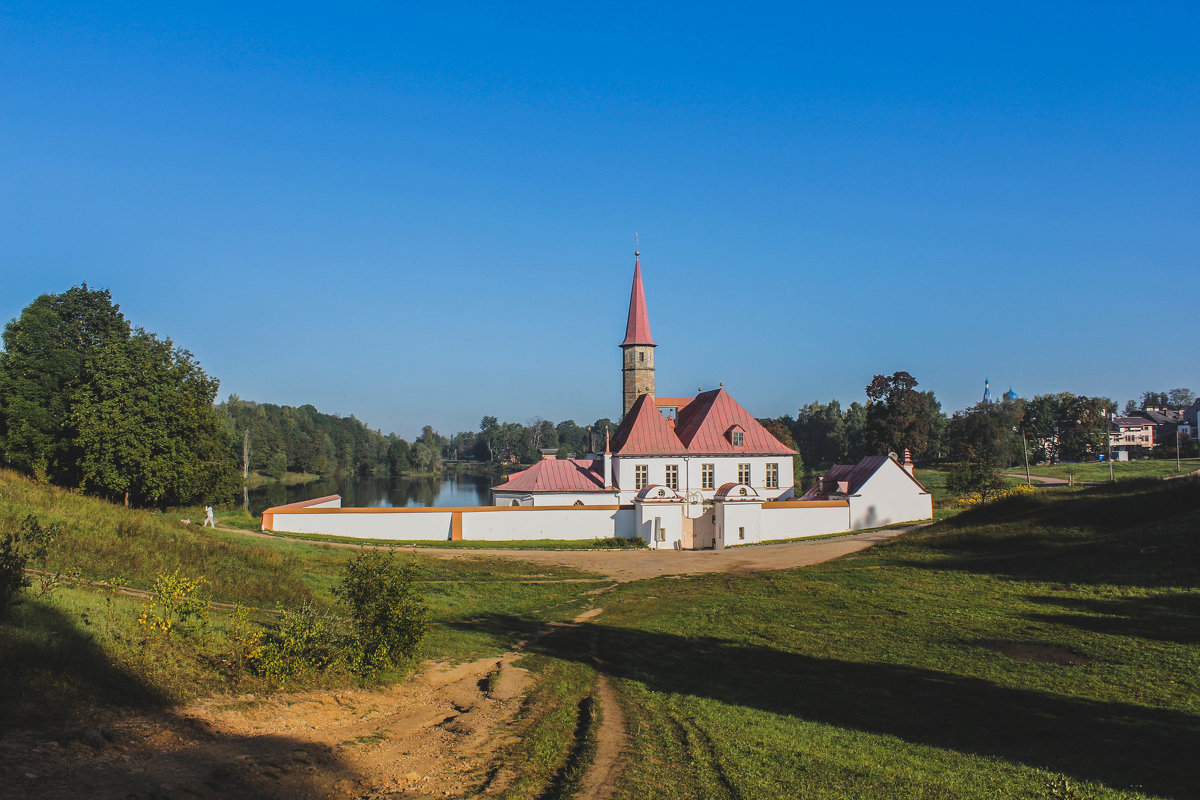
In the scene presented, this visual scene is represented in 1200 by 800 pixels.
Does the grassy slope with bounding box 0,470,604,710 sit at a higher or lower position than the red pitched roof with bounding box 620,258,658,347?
lower

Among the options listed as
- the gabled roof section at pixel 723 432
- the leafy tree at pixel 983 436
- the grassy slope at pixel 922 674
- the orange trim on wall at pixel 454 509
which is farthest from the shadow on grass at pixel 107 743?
the leafy tree at pixel 983 436

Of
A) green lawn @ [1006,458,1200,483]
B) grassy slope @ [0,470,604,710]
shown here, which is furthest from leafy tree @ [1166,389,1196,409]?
grassy slope @ [0,470,604,710]

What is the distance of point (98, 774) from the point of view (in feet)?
18.7

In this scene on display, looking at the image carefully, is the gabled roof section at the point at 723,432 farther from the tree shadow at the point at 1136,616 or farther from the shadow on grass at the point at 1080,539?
the tree shadow at the point at 1136,616

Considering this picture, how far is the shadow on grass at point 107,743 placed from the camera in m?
5.65

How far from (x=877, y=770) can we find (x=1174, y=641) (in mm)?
8567

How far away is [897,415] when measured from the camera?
5944 cm

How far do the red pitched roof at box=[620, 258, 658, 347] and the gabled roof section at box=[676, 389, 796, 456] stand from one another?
6346 mm

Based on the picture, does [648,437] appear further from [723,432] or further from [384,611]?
[384,611]

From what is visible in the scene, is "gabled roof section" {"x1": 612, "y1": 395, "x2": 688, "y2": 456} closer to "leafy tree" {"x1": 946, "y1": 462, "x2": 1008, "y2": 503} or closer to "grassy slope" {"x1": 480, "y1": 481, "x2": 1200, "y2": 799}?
"leafy tree" {"x1": 946, "y1": 462, "x2": 1008, "y2": 503}

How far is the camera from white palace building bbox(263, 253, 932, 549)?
104 ft

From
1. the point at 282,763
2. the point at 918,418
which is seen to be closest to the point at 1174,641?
the point at 282,763

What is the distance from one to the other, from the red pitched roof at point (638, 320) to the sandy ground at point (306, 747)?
36.0m

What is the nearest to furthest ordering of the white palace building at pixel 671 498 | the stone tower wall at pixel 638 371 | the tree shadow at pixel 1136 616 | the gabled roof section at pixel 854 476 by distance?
the tree shadow at pixel 1136 616
the white palace building at pixel 671 498
the gabled roof section at pixel 854 476
the stone tower wall at pixel 638 371
